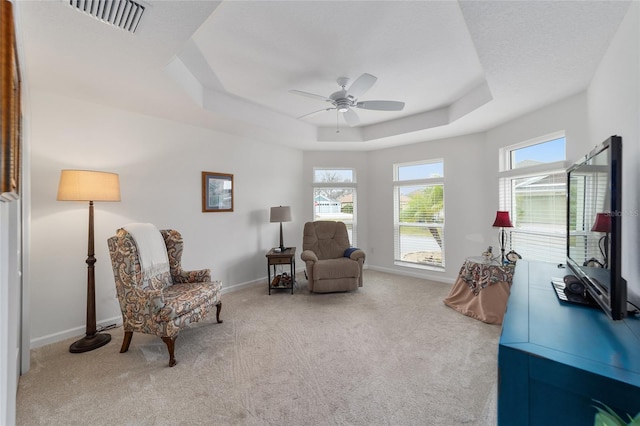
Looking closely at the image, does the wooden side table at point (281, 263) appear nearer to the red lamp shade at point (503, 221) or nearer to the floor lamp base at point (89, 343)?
the floor lamp base at point (89, 343)

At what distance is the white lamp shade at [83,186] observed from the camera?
2.36m

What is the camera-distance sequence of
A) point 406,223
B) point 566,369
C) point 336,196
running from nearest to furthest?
1. point 566,369
2. point 406,223
3. point 336,196

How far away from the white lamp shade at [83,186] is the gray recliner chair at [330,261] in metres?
2.40

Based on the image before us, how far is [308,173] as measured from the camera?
5.24 meters

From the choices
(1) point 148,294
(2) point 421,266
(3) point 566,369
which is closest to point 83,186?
(1) point 148,294

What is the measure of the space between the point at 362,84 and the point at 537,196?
2.63m

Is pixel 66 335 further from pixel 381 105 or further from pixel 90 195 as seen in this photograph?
pixel 381 105

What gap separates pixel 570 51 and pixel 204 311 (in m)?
3.63

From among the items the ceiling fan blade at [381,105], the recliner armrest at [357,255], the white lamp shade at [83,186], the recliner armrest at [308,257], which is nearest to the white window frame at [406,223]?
the recliner armrest at [357,255]

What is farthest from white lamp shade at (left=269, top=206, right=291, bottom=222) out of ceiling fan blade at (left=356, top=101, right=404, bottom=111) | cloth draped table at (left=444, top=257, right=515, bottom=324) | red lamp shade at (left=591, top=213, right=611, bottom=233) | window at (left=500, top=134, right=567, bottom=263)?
red lamp shade at (left=591, top=213, right=611, bottom=233)

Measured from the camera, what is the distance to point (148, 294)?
2.21 meters

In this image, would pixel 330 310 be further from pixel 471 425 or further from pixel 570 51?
pixel 570 51

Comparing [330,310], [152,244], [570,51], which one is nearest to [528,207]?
[570,51]

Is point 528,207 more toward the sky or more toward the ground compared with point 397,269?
more toward the sky
